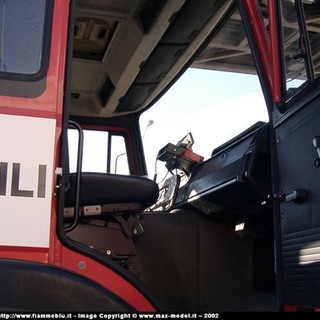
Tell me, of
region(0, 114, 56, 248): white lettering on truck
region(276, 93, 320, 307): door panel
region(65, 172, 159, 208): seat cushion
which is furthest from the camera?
region(65, 172, 159, 208): seat cushion

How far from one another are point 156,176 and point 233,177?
4.26ft

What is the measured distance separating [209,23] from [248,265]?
1.38 metres

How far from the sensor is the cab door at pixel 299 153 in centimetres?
199

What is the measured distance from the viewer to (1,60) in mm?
1955

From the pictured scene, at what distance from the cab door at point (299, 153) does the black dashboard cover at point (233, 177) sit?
0.93 ft

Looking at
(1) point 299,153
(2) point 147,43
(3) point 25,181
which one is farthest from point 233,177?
(3) point 25,181

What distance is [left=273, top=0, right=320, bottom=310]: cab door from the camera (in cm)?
199

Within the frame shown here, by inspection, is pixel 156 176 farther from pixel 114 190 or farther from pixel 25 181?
pixel 25 181

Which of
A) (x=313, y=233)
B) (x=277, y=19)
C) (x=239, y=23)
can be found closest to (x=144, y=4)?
(x=239, y=23)

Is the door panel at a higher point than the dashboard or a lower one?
lower

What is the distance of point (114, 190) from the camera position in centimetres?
238

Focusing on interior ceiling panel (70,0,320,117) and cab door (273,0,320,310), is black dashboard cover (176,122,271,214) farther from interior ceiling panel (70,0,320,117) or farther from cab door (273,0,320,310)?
interior ceiling panel (70,0,320,117)

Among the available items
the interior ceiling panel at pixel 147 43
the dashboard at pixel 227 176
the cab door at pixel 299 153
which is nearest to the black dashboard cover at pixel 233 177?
the dashboard at pixel 227 176

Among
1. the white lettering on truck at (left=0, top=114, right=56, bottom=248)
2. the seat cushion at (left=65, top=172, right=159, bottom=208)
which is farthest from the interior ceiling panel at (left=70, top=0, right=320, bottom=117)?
the white lettering on truck at (left=0, top=114, right=56, bottom=248)
